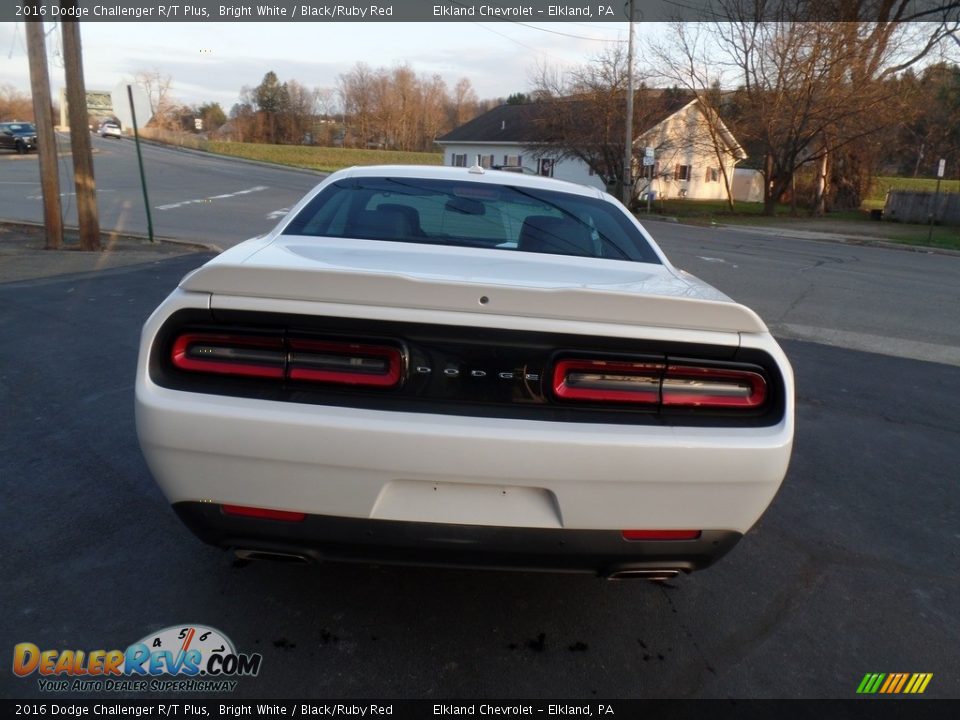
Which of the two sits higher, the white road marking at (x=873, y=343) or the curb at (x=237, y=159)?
the curb at (x=237, y=159)

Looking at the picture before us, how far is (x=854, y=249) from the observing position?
22812mm

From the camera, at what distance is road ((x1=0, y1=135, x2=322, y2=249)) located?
17.5m

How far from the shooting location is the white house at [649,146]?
124 feet

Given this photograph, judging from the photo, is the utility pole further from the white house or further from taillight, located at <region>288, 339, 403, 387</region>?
taillight, located at <region>288, 339, 403, 387</region>

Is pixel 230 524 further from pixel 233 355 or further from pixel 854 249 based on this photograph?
pixel 854 249

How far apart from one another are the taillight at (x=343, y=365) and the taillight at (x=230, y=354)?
53mm

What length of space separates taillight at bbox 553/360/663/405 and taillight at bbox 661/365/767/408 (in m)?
0.05

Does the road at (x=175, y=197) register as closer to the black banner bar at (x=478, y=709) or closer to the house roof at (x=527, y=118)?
the house roof at (x=527, y=118)

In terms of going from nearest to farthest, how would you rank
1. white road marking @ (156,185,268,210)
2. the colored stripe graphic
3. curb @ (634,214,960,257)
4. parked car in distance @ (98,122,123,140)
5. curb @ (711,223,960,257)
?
1. the colored stripe graphic
2. white road marking @ (156,185,268,210)
3. curb @ (711,223,960,257)
4. curb @ (634,214,960,257)
5. parked car in distance @ (98,122,123,140)

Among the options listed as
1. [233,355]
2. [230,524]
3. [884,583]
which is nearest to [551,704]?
[230,524]

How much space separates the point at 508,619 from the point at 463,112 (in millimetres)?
86927

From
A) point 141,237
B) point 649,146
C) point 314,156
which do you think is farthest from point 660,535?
point 314,156

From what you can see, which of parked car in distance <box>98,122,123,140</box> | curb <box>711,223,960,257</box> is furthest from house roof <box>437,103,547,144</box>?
parked car in distance <box>98,122,123,140</box>

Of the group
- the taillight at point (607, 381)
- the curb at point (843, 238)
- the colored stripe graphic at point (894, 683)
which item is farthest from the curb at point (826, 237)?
the taillight at point (607, 381)
